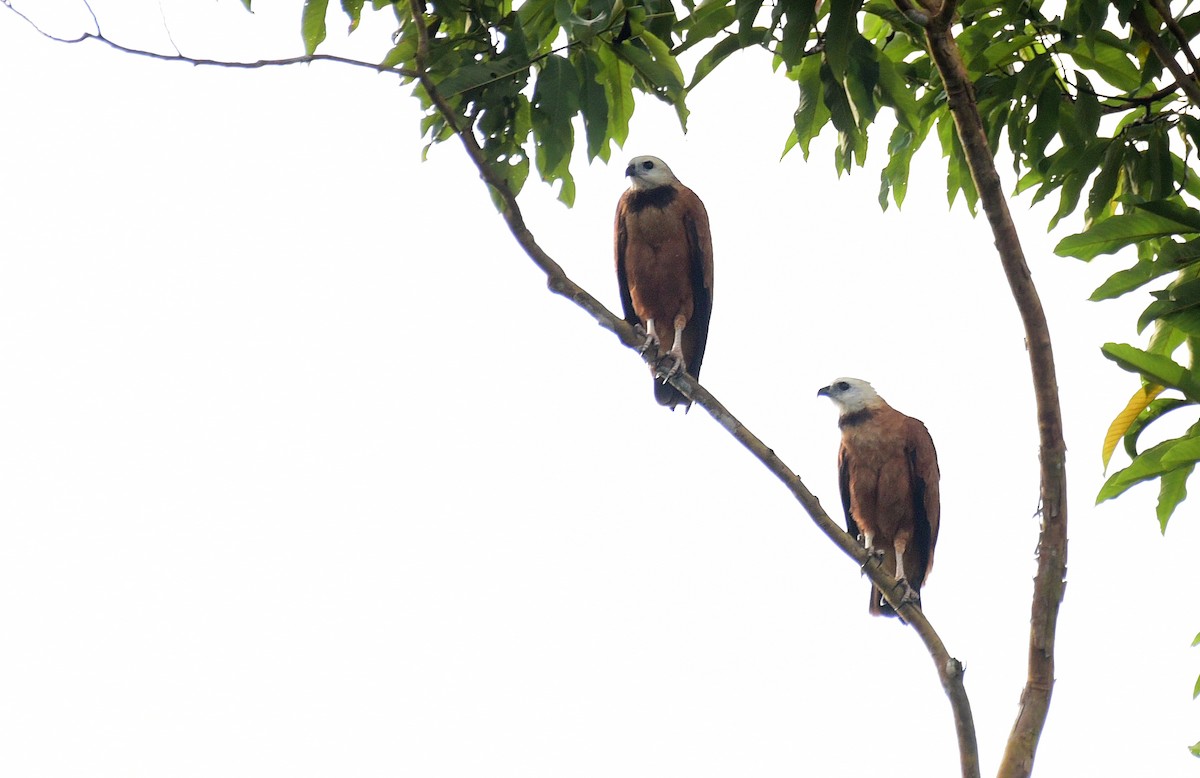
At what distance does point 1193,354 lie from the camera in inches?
130

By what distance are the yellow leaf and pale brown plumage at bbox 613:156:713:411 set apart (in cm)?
331

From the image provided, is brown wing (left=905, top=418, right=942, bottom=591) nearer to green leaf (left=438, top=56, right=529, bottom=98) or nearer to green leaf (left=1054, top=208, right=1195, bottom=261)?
green leaf (left=1054, top=208, right=1195, bottom=261)

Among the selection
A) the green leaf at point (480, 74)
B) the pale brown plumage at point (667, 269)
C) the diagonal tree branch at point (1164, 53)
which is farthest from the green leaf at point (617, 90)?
the pale brown plumage at point (667, 269)

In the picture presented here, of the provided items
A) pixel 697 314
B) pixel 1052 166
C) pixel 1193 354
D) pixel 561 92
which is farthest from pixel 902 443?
pixel 561 92

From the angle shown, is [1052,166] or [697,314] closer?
[1052,166]

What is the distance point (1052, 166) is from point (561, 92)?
1.71 metres

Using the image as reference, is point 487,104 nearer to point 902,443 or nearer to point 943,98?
point 943,98

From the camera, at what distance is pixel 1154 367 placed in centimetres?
285

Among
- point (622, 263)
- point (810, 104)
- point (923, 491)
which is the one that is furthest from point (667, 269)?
point (810, 104)

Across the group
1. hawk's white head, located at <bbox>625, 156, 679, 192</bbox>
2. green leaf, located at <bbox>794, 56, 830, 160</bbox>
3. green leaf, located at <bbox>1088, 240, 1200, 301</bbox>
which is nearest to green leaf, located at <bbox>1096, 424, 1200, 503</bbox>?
green leaf, located at <bbox>1088, 240, 1200, 301</bbox>

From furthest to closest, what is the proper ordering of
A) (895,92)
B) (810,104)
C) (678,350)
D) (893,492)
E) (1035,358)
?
(893,492), (678,350), (810,104), (895,92), (1035,358)

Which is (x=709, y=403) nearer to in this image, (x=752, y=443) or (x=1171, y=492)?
(x=752, y=443)

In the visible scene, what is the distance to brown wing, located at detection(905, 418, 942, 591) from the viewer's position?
266 inches

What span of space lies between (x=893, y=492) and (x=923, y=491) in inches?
7.9
